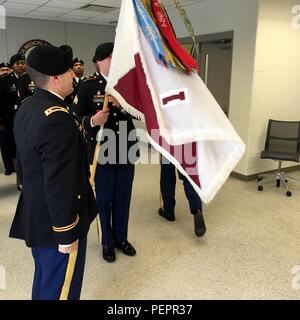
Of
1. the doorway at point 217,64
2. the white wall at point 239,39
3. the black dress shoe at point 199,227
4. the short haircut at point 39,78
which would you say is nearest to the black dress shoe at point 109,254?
the black dress shoe at point 199,227

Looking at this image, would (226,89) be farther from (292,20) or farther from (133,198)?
(133,198)

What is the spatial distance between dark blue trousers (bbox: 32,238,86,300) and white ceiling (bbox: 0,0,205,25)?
4400 millimetres

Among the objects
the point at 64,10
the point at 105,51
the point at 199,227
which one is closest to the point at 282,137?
the point at 199,227

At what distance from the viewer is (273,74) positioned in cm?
436

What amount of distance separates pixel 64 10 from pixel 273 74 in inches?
149

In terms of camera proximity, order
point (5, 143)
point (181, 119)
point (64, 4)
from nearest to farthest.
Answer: point (181, 119), point (5, 143), point (64, 4)

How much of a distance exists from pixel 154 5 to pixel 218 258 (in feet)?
6.17

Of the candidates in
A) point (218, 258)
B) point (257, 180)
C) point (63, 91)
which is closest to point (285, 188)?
point (257, 180)

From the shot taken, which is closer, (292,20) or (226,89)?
(292,20)

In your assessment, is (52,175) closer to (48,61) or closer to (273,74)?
(48,61)

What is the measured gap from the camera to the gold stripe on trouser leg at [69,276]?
4.80 feet

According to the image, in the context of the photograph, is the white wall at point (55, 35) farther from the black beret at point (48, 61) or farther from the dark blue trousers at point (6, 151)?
the black beret at point (48, 61)

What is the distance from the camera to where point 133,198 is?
149 inches

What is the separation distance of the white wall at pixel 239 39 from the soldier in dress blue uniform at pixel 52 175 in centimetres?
336
